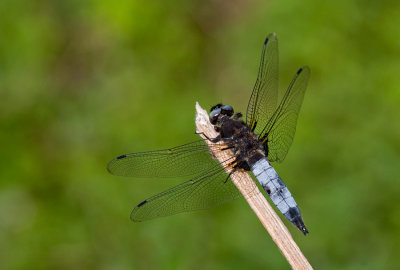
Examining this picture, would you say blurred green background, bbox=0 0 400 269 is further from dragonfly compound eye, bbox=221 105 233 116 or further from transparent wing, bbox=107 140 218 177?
dragonfly compound eye, bbox=221 105 233 116

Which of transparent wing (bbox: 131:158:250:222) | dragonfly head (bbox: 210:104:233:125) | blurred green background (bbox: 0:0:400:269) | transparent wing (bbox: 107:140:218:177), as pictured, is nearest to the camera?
transparent wing (bbox: 131:158:250:222)

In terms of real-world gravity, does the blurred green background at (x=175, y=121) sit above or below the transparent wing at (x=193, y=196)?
above

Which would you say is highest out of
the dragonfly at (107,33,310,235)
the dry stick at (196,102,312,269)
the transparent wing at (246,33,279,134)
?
the transparent wing at (246,33,279,134)

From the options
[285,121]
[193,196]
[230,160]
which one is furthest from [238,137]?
[193,196]

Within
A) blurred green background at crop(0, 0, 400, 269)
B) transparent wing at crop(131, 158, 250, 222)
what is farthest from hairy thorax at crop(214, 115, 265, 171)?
blurred green background at crop(0, 0, 400, 269)

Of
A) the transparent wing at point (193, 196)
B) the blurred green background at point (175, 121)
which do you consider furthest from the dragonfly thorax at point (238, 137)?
the blurred green background at point (175, 121)

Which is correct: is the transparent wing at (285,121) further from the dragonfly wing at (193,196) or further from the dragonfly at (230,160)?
the dragonfly wing at (193,196)
